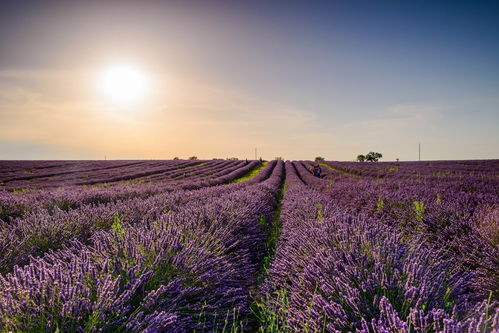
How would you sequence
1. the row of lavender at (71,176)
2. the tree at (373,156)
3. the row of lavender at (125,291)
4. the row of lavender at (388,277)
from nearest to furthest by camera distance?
the row of lavender at (125,291) → the row of lavender at (388,277) → the row of lavender at (71,176) → the tree at (373,156)

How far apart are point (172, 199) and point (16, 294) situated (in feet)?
17.8

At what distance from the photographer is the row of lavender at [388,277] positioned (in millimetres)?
1515

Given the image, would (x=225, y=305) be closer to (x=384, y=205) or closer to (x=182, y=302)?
(x=182, y=302)

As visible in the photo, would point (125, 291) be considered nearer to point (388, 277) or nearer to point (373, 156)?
point (388, 277)

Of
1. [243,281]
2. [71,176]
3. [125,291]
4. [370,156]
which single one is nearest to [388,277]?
[243,281]

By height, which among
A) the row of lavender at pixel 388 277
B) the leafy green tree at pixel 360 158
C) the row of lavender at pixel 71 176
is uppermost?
the leafy green tree at pixel 360 158

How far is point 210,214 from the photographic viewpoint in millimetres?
4199

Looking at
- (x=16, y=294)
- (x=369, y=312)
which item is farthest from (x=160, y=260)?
(x=369, y=312)

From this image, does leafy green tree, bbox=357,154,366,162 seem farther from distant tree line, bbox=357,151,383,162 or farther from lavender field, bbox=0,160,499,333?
lavender field, bbox=0,160,499,333

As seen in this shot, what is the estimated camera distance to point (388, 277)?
1.94 metres

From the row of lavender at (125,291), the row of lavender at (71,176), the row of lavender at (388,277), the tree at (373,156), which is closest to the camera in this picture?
the row of lavender at (125,291)

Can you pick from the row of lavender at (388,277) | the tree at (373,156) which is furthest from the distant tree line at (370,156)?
the row of lavender at (388,277)

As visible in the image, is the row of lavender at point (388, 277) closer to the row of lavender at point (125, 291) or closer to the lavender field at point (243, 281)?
the lavender field at point (243, 281)

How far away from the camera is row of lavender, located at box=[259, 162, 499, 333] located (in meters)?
1.51
